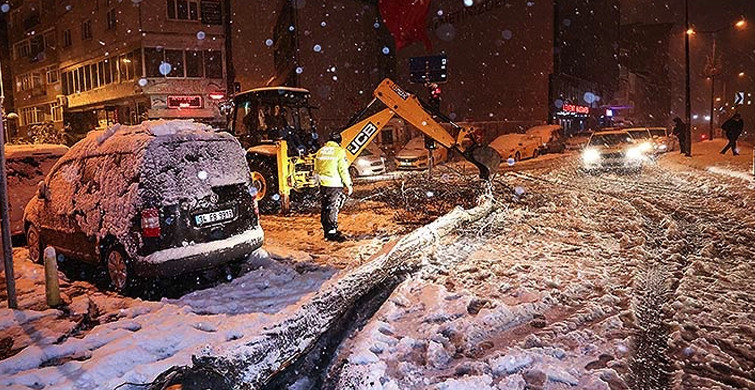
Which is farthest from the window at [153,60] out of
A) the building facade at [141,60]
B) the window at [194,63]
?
the window at [194,63]

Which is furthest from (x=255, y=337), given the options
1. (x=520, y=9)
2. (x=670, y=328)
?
(x=520, y=9)

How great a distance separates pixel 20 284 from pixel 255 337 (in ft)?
16.5

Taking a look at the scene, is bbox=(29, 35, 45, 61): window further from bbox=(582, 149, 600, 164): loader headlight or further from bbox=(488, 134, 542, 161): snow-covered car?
bbox=(582, 149, 600, 164): loader headlight

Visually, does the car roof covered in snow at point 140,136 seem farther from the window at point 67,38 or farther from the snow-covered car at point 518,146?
the window at point 67,38

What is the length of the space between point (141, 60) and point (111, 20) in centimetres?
483

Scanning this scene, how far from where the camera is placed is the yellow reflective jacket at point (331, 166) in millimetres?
9492

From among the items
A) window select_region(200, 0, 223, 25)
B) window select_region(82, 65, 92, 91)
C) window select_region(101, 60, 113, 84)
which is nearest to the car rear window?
window select_region(200, 0, 223, 25)

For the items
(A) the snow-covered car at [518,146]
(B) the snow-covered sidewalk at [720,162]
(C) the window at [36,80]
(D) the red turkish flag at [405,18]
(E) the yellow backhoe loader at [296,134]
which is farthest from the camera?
(C) the window at [36,80]

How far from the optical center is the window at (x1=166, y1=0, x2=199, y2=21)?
32.2 meters

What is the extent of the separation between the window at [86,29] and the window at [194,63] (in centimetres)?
926

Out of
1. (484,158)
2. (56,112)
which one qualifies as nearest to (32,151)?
(484,158)

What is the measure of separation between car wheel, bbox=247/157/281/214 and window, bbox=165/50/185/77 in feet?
71.5

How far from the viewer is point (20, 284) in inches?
310

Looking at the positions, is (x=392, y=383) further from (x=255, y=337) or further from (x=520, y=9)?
(x=520, y=9)
